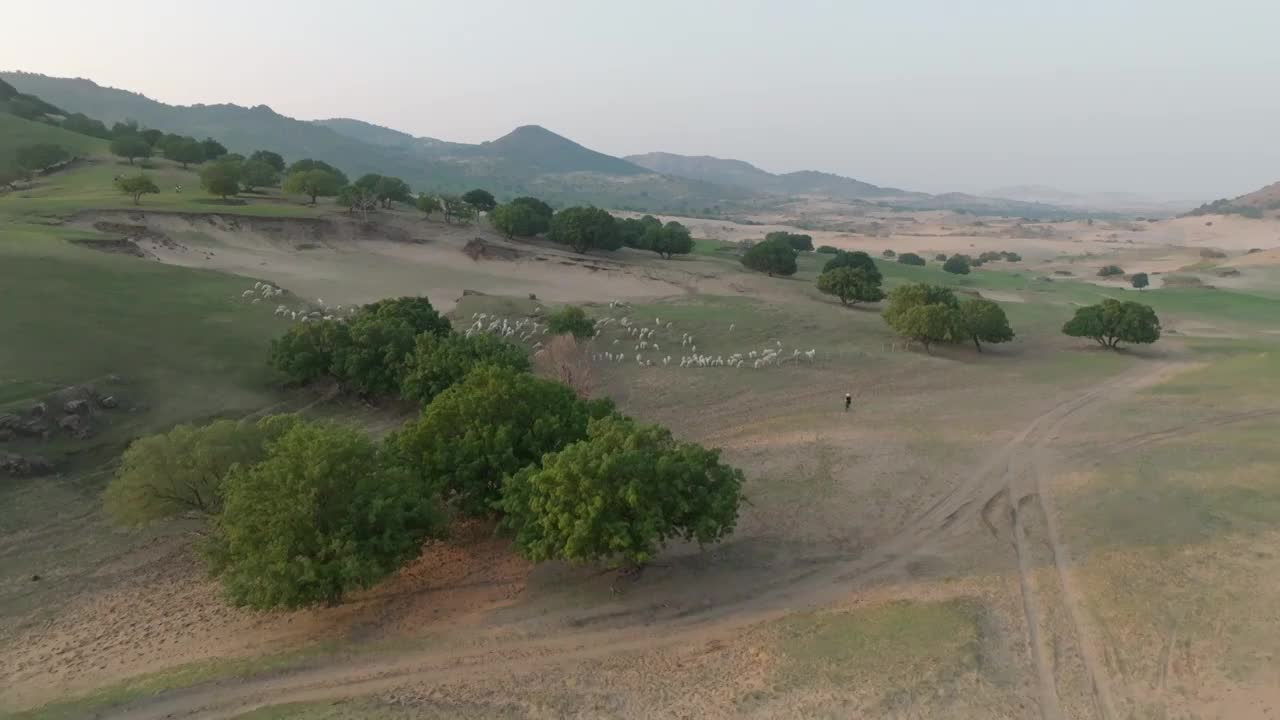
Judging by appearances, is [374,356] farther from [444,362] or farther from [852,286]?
[852,286]

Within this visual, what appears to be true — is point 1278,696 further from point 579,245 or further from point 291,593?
point 579,245

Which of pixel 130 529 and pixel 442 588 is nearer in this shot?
pixel 442 588

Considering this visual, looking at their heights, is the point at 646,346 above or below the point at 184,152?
below

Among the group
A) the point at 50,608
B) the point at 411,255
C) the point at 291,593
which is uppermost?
the point at 411,255

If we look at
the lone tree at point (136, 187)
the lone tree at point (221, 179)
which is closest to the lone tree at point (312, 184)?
the lone tree at point (221, 179)

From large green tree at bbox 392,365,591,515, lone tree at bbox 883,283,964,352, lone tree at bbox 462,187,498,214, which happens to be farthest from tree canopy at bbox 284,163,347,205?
large green tree at bbox 392,365,591,515

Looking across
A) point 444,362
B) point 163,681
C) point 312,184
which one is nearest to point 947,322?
point 444,362

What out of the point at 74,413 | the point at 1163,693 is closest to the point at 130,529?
the point at 74,413
